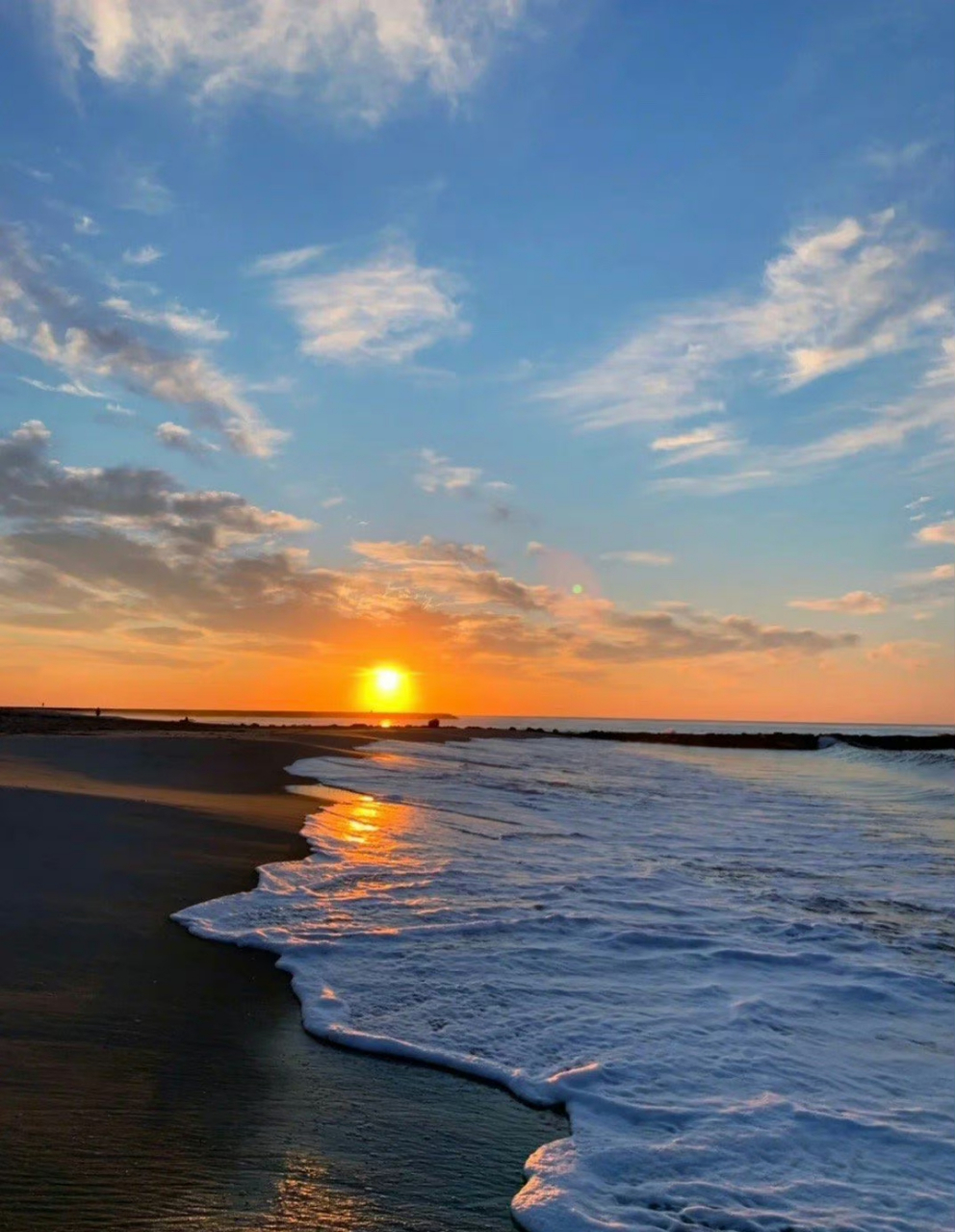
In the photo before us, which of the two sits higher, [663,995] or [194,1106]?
[194,1106]

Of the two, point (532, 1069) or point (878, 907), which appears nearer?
point (532, 1069)

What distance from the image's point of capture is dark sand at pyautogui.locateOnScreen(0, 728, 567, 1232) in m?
3.78

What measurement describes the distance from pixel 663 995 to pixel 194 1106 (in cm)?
401

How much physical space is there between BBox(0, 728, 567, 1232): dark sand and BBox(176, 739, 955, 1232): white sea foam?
31 cm

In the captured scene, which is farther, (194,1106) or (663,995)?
(663,995)

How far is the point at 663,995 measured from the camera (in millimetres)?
7215

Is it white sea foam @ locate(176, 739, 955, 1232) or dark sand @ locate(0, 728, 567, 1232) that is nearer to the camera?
dark sand @ locate(0, 728, 567, 1232)

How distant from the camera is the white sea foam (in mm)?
4496

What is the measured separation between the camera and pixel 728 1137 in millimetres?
4859

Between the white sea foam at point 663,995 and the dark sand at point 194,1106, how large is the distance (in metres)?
0.31

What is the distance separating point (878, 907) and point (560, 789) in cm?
1612

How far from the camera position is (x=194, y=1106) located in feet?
15.2

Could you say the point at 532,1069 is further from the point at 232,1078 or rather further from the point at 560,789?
the point at 560,789

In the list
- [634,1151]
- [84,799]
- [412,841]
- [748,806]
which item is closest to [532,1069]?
[634,1151]
